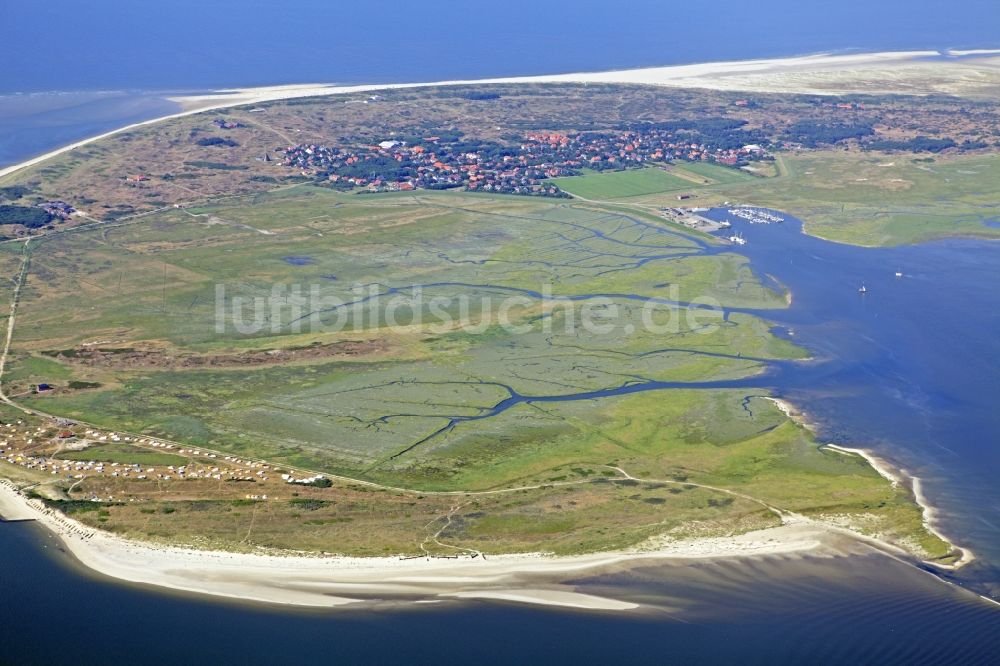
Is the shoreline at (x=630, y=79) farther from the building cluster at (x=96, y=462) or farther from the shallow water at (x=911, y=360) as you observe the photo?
the shallow water at (x=911, y=360)

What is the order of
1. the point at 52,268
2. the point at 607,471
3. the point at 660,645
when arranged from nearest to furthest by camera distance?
the point at 660,645 → the point at 607,471 → the point at 52,268

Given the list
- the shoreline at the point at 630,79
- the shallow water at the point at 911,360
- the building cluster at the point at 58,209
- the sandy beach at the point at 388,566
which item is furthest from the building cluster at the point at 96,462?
the shoreline at the point at 630,79

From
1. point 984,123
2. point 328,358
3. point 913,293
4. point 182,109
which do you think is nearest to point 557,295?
point 328,358

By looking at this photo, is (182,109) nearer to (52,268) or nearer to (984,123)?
(52,268)

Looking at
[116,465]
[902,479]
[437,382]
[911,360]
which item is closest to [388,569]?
[116,465]

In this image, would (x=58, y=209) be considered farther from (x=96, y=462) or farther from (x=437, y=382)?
(x=96, y=462)

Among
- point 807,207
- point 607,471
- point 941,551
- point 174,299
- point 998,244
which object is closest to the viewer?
point 941,551

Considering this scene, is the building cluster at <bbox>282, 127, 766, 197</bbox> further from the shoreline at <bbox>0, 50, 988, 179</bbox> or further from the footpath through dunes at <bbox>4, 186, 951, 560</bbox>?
the shoreline at <bbox>0, 50, 988, 179</bbox>
